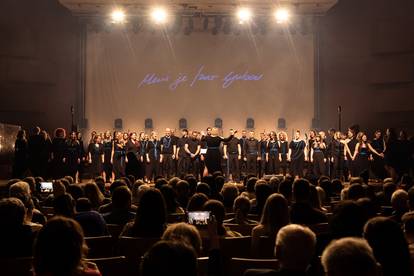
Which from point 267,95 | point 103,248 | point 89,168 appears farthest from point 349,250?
point 267,95

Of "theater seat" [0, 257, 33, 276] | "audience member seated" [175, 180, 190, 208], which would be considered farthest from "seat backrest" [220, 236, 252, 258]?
"audience member seated" [175, 180, 190, 208]

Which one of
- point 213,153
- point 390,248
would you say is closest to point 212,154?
point 213,153

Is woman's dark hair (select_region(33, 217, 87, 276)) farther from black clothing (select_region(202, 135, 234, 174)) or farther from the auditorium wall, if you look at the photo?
the auditorium wall

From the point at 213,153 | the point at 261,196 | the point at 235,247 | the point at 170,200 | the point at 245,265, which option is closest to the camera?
the point at 245,265

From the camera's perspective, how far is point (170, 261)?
1882 mm

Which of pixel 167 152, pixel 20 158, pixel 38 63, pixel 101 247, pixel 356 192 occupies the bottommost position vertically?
pixel 101 247

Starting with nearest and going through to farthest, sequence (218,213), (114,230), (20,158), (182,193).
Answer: (218,213)
(114,230)
(182,193)
(20,158)

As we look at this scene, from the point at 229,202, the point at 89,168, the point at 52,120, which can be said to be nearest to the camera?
the point at 229,202

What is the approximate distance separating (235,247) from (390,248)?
5.37ft

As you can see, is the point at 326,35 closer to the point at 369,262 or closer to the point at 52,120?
the point at 52,120

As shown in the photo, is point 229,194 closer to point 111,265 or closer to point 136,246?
point 136,246

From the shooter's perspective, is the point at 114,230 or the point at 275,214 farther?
the point at 114,230

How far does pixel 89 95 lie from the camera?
21.5 metres

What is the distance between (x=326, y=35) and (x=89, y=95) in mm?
8976
